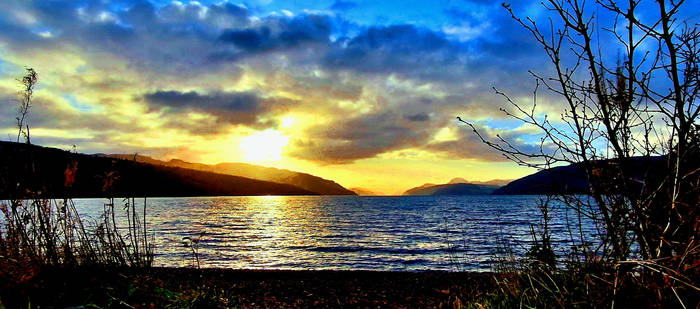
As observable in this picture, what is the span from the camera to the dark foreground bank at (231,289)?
6.21m

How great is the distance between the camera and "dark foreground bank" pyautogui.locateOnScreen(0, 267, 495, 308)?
6.21m

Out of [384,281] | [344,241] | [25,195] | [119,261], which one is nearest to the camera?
[25,195]

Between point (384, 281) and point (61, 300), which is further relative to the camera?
point (384, 281)

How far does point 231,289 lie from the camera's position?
35.1 feet

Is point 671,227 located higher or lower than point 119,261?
higher

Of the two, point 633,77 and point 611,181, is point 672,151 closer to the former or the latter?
point 611,181

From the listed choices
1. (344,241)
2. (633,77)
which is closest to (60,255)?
(633,77)

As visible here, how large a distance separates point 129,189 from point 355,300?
6.10 meters

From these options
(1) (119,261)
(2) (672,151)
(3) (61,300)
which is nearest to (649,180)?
(2) (672,151)

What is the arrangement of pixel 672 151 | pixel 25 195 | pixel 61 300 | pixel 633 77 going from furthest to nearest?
1. pixel 25 195
2. pixel 61 300
3. pixel 672 151
4. pixel 633 77

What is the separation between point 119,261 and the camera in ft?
25.5

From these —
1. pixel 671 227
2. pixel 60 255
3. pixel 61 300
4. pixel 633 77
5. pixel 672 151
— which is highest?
pixel 633 77

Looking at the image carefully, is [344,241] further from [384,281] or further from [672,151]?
[672,151]

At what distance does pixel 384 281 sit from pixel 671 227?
11.5 meters
